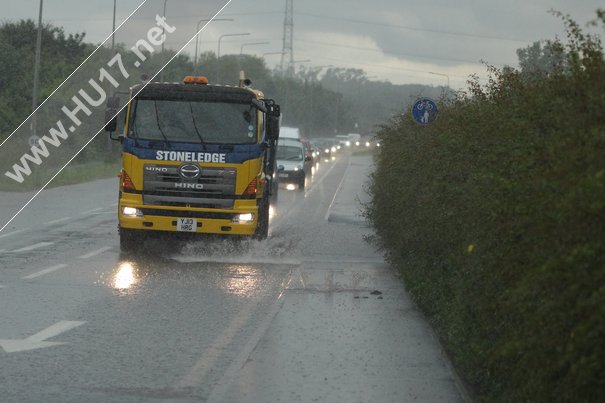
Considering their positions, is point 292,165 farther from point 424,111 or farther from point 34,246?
point 34,246

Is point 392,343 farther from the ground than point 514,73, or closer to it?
closer to it

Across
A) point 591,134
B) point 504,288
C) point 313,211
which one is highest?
point 591,134

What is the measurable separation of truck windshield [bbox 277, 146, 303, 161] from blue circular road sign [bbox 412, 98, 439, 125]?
2355cm

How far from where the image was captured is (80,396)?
25.6ft

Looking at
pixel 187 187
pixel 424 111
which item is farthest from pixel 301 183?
pixel 187 187

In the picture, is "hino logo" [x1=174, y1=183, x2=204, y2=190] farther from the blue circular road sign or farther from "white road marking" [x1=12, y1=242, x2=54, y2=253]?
the blue circular road sign

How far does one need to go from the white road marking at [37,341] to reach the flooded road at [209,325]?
0.02 meters

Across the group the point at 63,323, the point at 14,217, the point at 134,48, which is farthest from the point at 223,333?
the point at 134,48

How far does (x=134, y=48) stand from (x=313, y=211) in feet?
22.6

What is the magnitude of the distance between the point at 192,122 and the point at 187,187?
106 cm

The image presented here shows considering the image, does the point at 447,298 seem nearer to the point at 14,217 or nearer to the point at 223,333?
the point at 223,333

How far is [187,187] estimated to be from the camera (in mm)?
17438

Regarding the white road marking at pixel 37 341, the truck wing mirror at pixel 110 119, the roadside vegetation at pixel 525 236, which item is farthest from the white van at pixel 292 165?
the white road marking at pixel 37 341

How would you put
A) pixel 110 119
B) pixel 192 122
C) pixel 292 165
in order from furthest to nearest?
pixel 292 165, pixel 192 122, pixel 110 119
